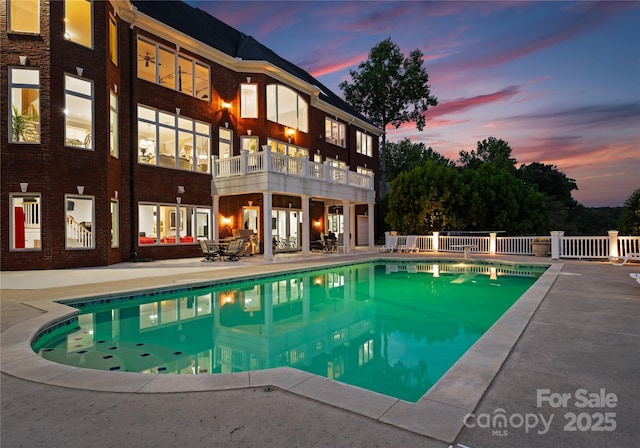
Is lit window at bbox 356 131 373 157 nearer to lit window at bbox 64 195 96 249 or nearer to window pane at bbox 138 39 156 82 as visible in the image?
window pane at bbox 138 39 156 82

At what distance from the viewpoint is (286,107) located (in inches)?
806

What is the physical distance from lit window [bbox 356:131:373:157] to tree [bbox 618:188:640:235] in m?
16.5

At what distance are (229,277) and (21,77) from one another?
930cm

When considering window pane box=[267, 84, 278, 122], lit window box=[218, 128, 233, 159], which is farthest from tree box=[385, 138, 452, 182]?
lit window box=[218, 128, 233, 159]

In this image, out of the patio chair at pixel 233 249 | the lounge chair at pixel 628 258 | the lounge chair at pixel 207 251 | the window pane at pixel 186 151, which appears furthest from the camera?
the window pane at pixel 186 151

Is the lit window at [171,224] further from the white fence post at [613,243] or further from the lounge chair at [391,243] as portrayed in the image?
the white fence post at [613,243]

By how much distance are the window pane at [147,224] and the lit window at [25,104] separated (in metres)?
4.16

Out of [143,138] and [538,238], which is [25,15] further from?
[538,238]

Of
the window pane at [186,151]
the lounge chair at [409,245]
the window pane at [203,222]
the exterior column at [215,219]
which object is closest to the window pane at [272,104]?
the window pane at [186,151]

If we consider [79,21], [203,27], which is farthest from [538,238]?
[79,21]

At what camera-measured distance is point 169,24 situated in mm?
15258

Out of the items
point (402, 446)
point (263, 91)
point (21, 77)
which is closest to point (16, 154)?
point (21, 77)

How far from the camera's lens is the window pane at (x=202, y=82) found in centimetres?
1688

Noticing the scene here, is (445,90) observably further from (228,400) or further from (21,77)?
(228,400)
